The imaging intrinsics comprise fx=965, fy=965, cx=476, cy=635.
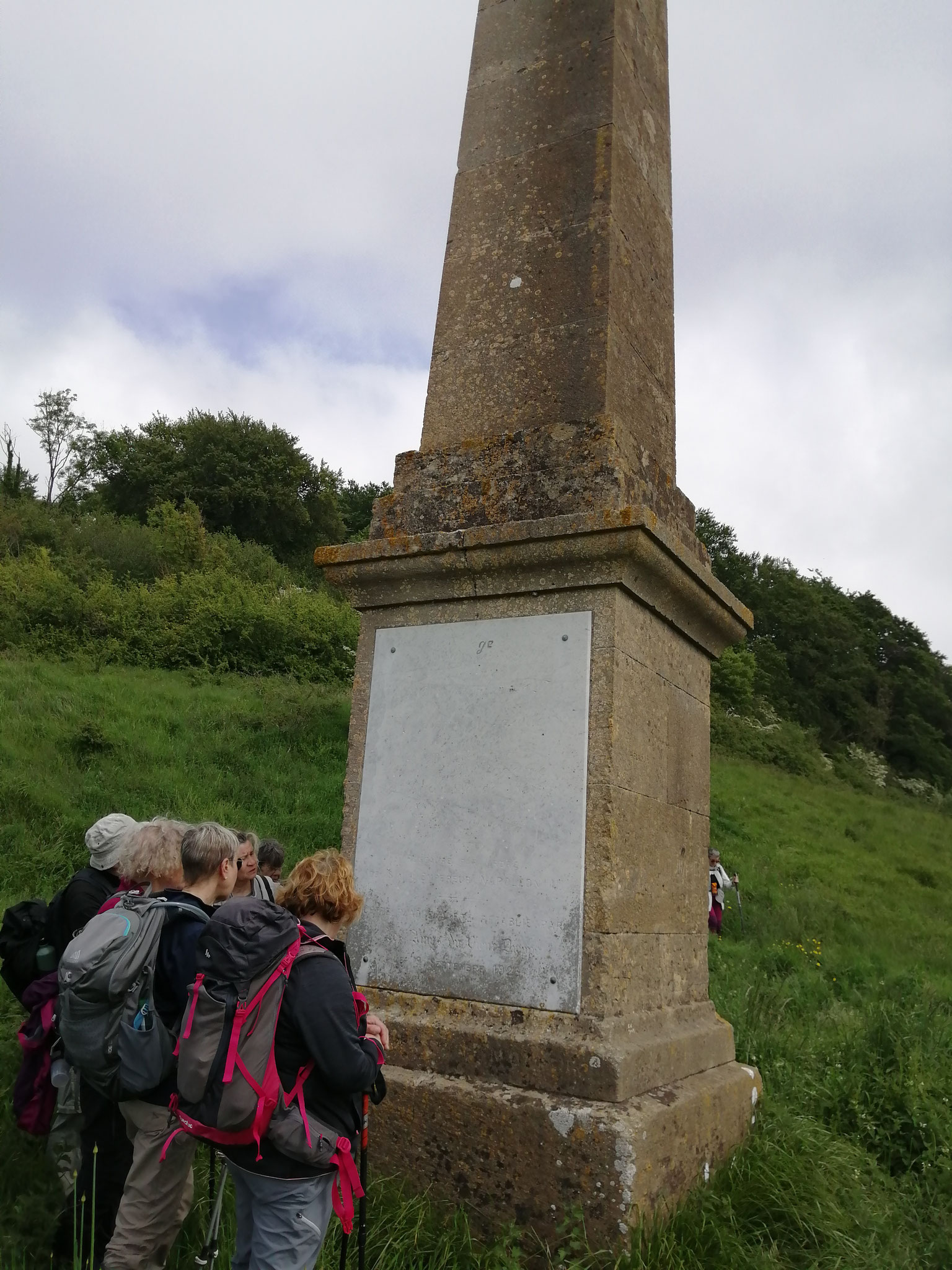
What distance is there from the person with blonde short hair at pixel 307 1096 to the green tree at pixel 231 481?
1251 inches

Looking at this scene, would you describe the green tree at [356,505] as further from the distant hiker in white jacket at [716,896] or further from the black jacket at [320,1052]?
the black jacket at [320,1052]

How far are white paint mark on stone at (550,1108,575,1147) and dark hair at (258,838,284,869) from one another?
6.25 feet

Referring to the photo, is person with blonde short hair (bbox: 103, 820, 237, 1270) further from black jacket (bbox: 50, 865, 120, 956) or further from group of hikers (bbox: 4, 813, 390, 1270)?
black jacket (bbox: 50, 865, 120, 956)

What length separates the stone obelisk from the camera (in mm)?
2988

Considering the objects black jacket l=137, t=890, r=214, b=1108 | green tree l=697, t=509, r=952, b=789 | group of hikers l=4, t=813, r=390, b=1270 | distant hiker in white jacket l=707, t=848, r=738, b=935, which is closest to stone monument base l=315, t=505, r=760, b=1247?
group of hikers l=4, t=813, r=390, b=1270

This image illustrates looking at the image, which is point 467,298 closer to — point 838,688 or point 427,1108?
point 427,1108

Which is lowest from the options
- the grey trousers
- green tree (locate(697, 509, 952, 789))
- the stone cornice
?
the grey trousers

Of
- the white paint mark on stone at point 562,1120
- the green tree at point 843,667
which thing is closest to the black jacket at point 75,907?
the white paint mark on stone at point 562,1120

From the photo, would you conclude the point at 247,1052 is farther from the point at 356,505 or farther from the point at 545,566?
the point at 356,505

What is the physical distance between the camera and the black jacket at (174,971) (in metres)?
2.68

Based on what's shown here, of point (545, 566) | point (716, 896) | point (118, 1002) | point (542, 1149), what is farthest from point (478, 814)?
point (716, 896)

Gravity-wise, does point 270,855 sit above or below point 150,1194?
above

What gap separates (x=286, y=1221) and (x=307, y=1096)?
11.1 inches

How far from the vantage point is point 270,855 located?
438 centimetres
